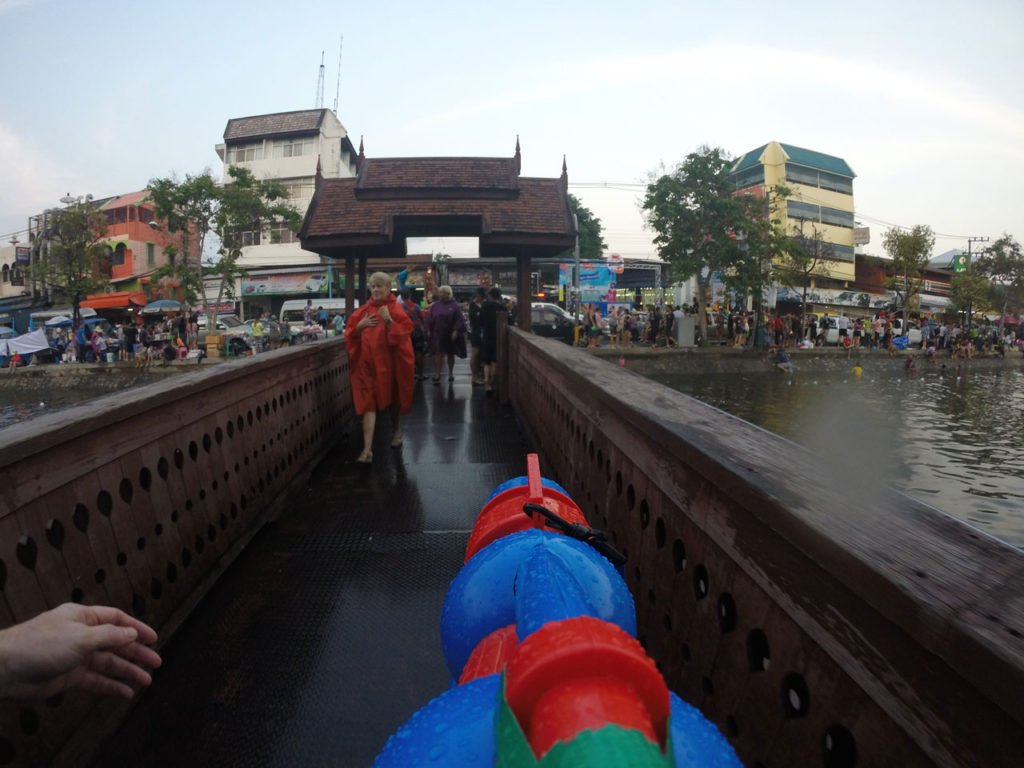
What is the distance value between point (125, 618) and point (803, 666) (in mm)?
1374

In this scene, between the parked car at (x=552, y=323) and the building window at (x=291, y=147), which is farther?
the building window at (x=291, y=147)

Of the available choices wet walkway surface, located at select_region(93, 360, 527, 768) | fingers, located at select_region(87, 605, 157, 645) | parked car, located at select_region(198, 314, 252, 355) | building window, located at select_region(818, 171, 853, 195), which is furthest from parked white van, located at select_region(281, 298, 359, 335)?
building window, located at select_region(818, 171, 853, 195)

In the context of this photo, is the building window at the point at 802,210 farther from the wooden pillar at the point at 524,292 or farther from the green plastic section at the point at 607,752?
the green plastic section at the point at 607,752

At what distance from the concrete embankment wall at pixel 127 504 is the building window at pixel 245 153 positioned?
52.5 metres

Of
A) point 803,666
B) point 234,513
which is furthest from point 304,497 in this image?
point 803,666

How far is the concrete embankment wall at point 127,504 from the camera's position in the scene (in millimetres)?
2029

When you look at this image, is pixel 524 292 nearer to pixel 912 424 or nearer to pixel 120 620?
pixel 912 424

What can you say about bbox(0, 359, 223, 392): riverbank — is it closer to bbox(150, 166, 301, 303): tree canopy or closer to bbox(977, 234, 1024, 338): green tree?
bbox(150, 166, 301, 303): tree canopy

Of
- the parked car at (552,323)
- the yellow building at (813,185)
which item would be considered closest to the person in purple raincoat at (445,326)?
the parked car at (552,323)

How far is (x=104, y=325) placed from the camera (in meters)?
31.9

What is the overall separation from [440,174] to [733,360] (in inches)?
780

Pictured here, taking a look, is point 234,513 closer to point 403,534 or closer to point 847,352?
point 403,534

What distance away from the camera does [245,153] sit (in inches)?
2030

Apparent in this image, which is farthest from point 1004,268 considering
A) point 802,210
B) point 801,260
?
point 801,260
